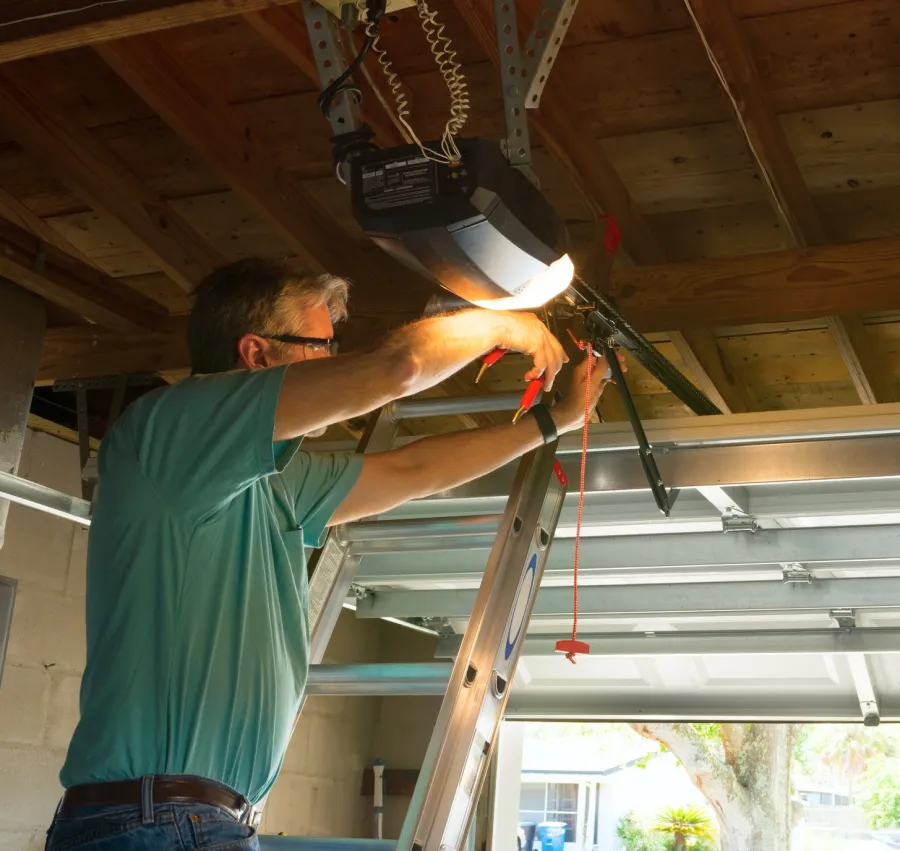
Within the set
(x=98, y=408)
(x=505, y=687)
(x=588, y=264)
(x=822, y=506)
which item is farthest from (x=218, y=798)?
(x=98, y=408)

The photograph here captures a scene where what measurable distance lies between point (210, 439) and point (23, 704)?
2.81 meters

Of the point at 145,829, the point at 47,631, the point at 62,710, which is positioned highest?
the point at 47,631

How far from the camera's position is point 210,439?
1.47 metres

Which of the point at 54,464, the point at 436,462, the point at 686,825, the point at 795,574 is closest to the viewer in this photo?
the point at 436,462

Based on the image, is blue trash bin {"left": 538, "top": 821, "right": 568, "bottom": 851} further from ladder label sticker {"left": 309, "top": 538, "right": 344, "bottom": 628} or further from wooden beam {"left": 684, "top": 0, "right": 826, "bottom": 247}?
wooden beam {"left": 684, "top": 0, "right": 826, "bottom": 247}

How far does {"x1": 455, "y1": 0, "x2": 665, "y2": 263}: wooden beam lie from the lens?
2.13 m

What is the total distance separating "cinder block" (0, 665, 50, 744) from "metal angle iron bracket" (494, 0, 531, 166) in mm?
3019

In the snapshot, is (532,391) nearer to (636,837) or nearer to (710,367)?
(710,367)

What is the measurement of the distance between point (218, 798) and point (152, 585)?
294 mm

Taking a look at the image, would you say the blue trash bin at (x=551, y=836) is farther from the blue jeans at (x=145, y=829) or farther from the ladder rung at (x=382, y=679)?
the blue jeans at (x=145, y=829)

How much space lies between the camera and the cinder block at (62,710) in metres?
3.93

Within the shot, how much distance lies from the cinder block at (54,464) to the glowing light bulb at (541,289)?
276 cm

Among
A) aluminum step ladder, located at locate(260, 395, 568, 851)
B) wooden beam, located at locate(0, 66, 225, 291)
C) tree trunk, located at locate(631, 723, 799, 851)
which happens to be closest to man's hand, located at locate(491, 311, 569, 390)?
aluminum step ladder, located at locate(260, 395, 568, 851)

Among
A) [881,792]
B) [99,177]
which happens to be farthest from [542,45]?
[881,792]
